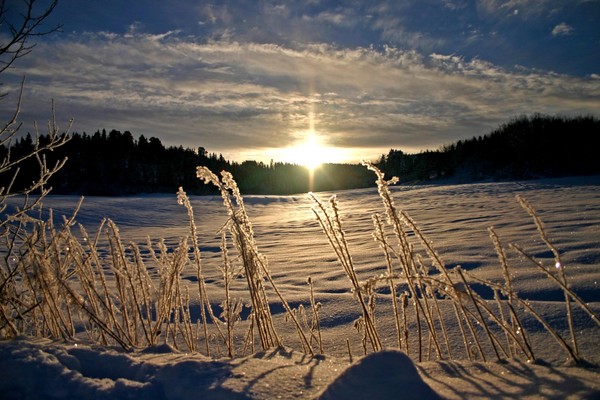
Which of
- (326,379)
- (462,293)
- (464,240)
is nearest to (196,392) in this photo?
(326,379)

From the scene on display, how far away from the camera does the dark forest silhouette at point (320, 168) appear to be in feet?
70.5

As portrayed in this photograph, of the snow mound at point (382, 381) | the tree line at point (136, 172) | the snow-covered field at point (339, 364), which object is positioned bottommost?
the snow-covered field at point (339, 364)

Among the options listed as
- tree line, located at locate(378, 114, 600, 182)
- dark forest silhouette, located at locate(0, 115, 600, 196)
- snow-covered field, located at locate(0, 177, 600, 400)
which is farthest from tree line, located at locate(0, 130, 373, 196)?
snow-covered field, located at locate(0, 177, 600, 400)

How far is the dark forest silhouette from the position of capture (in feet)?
70.5

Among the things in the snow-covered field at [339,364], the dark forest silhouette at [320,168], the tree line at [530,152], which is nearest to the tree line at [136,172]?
the dark forest silhouette at [320,168]

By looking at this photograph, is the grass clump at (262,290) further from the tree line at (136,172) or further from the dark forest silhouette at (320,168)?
the tree line at (136,172)

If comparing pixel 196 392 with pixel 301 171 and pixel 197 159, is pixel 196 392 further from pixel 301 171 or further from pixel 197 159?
pixel 301 171

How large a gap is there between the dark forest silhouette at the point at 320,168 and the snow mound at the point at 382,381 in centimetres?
850

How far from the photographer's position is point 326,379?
1.20 metres

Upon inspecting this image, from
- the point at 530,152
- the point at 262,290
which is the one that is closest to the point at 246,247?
the point at 262,290

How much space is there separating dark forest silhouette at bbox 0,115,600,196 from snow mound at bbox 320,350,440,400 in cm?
850

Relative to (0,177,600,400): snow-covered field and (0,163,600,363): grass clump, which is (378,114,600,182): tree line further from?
(0,163,600,363): grass clump

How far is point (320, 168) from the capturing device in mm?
55156

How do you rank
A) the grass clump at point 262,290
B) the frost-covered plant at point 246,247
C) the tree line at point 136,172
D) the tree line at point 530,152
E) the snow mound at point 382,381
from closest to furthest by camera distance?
the snow mound at point 382,381 < the grass clump at point 262,290 < the frost-covered plant at point 246,247 < the tree line at point 530,152 < the tree line at point 136,172
